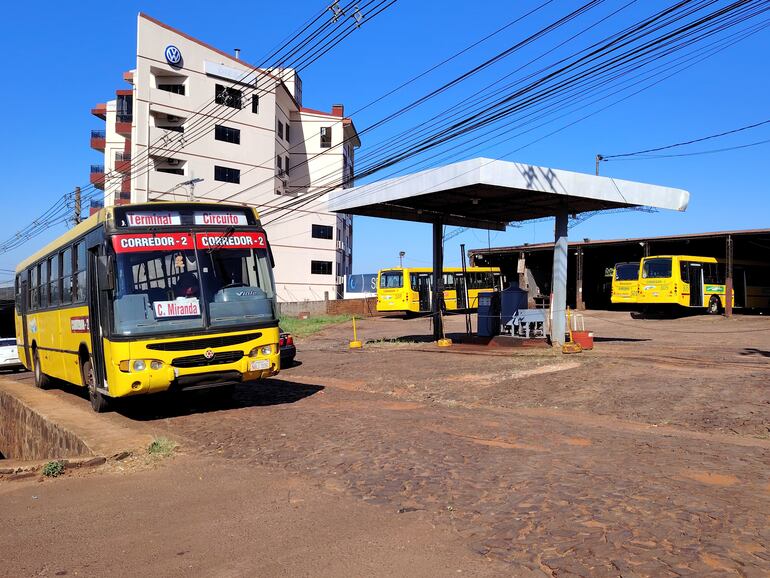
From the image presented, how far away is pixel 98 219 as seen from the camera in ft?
32.6

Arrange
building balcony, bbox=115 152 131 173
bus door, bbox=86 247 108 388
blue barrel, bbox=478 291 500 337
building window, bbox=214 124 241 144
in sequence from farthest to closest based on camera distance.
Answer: building window, bbox=214 124 241 144, building balcony, bbox=115 152 131 173, blue barrel, bbox=478 291 500 337, bus door, bbox=86 247 108 388

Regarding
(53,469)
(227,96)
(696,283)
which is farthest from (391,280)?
(53,469)

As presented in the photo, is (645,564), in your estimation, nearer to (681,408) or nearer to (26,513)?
(26,513)

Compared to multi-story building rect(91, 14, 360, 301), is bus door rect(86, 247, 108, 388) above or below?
below

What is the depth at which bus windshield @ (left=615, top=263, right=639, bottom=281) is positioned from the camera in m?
32.3

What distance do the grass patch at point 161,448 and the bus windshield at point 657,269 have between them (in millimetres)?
27935

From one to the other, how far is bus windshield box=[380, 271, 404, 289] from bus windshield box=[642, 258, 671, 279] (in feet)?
45.5

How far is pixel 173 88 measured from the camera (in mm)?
47062

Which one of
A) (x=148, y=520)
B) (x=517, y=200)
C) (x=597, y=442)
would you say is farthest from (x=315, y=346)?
(x=148, y=520)

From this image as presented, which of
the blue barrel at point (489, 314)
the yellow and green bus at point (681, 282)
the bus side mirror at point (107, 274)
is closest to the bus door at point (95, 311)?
the bus side mirror at point (107, 274)

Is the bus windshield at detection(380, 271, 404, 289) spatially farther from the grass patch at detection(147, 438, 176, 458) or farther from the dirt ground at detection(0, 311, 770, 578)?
the grass patch at detection(147, 438, 176, 458)

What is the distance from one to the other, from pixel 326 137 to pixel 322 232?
11.4 meters

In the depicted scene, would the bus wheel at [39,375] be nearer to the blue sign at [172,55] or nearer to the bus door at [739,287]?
the bus door at [739,287]

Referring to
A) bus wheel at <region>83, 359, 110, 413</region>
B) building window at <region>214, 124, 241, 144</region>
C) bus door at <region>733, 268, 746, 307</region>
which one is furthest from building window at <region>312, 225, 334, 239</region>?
bus wheel at <region>83, 359, 110, 413</region>
